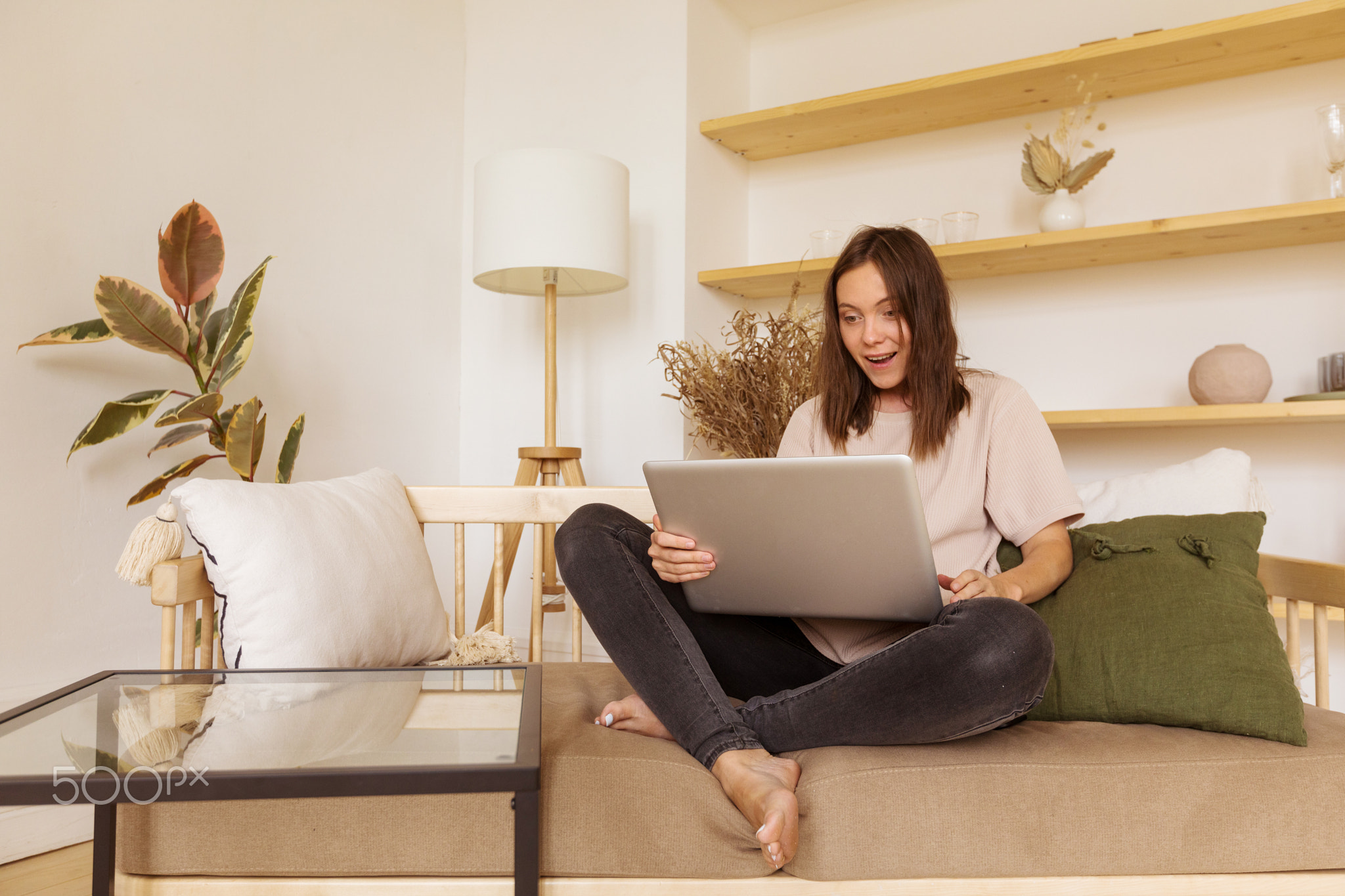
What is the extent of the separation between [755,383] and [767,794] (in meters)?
1.18

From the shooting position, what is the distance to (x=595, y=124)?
2803mm

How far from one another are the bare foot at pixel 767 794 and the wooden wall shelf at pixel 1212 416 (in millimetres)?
1142

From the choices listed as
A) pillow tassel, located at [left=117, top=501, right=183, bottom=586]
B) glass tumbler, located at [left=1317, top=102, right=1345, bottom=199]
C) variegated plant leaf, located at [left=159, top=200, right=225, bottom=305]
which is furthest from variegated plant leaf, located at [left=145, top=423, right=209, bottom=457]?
glass tumbler, located at [left=1317, top=102, right=1345, bottom=199]

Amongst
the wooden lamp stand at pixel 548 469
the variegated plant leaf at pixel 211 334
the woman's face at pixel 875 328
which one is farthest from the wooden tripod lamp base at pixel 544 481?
the woman's face at pixel 875 328

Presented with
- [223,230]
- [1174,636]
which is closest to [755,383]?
[1174,636]

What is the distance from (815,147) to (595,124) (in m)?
0.67

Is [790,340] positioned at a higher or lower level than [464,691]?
higher

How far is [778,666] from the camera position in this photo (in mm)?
1274

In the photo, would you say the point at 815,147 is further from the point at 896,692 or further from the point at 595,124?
the point at 896,692

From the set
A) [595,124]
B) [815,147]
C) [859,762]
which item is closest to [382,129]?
[595,124]

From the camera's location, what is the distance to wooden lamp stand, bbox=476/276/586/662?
6.98 feet

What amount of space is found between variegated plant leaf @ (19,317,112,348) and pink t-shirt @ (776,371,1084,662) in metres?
1.23

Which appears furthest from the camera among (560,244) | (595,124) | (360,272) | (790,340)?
(595,124)

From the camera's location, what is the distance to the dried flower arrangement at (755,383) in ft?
6.56
